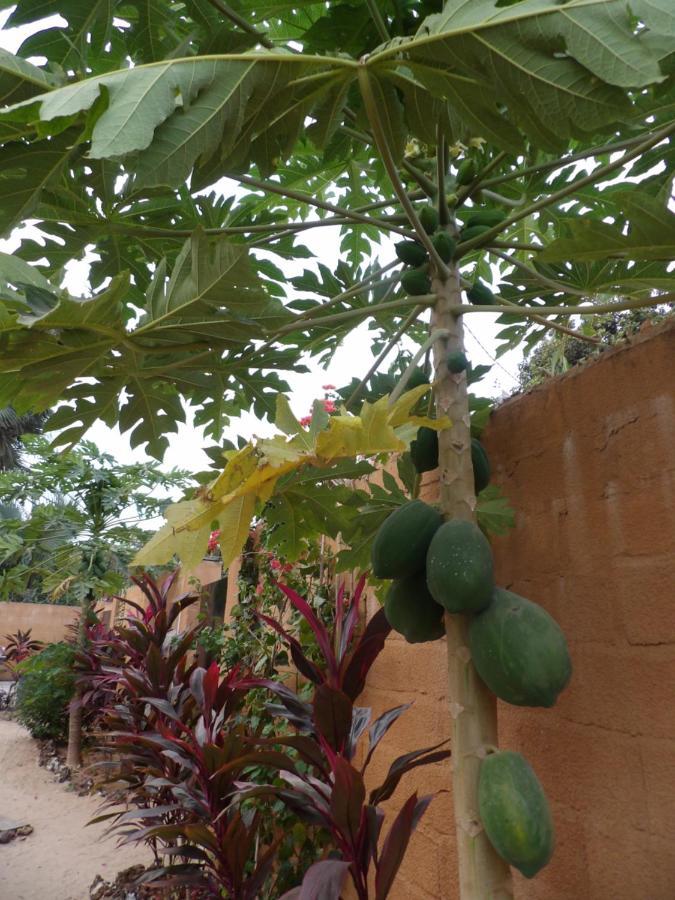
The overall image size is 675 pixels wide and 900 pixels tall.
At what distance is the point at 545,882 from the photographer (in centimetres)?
157

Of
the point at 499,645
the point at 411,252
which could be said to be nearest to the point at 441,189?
the point at 411,252

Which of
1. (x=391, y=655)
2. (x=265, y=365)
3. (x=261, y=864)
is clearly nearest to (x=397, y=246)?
(x=265, y=365)

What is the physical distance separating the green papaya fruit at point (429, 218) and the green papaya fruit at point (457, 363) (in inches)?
20.9

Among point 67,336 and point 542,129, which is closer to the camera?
point 542,129

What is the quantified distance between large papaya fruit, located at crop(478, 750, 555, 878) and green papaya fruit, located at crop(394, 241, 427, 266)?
3.93 ft

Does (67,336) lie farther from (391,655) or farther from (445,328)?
(391,655)

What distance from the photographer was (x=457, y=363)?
4.56 feet

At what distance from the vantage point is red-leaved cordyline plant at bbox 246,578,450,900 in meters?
1.68

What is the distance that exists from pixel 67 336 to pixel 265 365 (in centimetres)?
73

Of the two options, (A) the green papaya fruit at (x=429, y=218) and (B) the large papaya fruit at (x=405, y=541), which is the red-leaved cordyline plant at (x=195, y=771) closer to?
(B) the large papaya fruit at (x=405, y=541)

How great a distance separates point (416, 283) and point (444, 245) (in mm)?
111

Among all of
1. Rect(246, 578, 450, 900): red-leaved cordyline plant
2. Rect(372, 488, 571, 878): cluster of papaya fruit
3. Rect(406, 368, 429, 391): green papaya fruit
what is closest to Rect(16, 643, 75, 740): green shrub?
Rect(246, 578, 450, 900): red-leaved cordyline plant

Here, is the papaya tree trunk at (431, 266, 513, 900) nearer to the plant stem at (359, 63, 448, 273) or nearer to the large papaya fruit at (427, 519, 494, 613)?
the large papaya fruit at (427, 519, 494, 613)

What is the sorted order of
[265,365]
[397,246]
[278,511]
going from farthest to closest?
1. [265,365]
2. [278,511]
3. [397,246]
